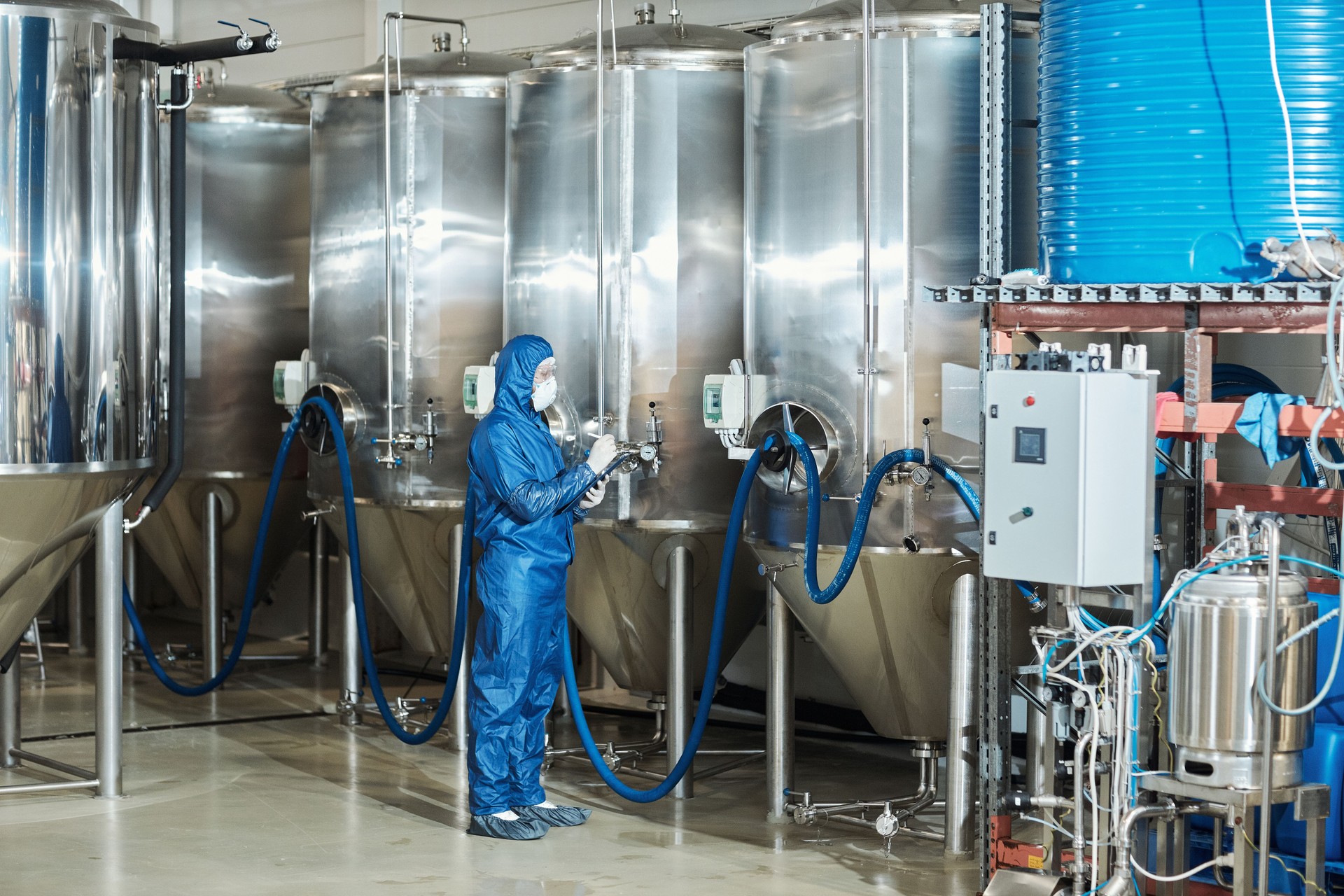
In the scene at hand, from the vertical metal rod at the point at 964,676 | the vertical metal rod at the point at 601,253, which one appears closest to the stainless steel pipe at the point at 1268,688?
the vertical metal rod at the point at 964,676

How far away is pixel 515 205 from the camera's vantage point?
5820 millimetres

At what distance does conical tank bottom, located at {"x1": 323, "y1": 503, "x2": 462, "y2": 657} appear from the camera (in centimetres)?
632

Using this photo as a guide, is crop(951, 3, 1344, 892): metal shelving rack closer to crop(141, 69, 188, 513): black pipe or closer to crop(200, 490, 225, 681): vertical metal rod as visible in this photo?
crop(141, 69, 188, 513): black pipe

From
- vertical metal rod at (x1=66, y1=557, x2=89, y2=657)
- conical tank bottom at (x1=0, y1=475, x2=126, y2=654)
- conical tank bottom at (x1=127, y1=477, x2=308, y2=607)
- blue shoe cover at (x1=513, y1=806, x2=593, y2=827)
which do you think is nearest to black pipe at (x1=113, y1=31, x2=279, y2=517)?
conical tank bottom at (x1=0, y1=475, x2=126, y2=654)

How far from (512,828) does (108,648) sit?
4.82 ft

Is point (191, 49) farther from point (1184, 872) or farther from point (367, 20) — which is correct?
point (1184, 872)

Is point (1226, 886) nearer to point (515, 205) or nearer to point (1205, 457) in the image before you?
point (1205, 457)

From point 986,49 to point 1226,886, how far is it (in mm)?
2099

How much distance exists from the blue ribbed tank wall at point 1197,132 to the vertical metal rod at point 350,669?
374 cm

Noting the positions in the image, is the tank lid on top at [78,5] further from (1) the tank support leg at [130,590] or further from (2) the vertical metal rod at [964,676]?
(1) the tank support leg at [130,590]

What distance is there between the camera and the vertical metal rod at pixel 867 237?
4.71 meters

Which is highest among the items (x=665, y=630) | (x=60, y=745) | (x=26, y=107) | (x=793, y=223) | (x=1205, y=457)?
(x=26, y=107)

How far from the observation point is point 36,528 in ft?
16.9

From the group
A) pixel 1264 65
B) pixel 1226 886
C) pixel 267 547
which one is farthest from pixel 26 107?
pixel 1226 886
